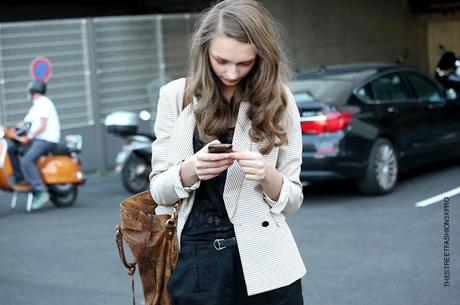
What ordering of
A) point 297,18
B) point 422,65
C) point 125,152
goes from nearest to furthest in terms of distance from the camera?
point 125,152, point 297,18, point 422,65

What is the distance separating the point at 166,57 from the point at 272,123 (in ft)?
44.1

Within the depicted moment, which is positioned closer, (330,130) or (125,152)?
(330,130)

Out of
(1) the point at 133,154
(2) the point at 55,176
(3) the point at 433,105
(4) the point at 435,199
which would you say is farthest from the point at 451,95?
(2) the point at 55,176

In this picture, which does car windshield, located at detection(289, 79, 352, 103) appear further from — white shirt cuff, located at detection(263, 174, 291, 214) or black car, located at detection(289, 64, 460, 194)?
white shirt cuff, located at detection(263, 174, 291, 214)

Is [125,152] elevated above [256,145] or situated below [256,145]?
below

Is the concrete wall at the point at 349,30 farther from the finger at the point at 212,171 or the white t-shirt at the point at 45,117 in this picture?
the finger at the point at 212,171

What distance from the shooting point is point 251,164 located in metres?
2.58

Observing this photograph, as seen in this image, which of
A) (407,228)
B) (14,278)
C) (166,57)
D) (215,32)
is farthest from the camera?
(166,57)

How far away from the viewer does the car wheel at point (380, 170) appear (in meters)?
10.4

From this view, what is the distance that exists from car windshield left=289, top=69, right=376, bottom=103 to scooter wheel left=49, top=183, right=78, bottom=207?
3033 millimetres

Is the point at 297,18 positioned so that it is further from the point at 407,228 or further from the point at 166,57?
the point at 407,228

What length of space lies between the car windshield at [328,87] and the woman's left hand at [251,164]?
307 inches

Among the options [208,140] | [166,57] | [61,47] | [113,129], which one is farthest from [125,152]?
[208,140]

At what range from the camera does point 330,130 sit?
10.2 m
